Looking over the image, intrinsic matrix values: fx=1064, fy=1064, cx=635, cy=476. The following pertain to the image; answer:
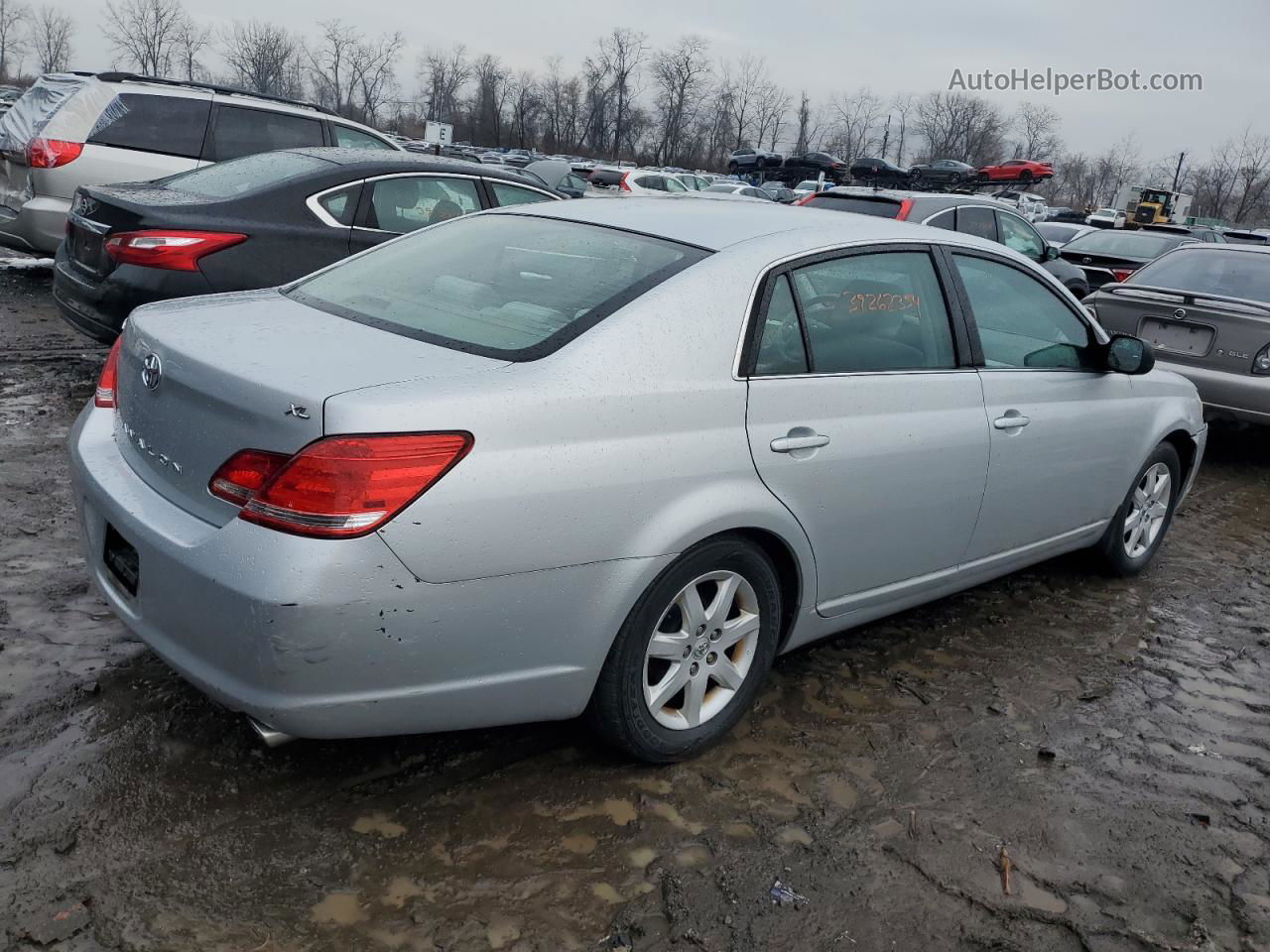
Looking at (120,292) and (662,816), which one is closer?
(662,816)

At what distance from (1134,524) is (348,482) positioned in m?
3.88

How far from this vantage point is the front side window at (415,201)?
645 centimetres

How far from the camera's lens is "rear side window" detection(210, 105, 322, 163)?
8.82 metres

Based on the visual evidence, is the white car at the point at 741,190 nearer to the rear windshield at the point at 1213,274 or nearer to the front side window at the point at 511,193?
the rear windshield at the point at 1213,274

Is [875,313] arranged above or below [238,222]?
above

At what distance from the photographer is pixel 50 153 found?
8070 mm

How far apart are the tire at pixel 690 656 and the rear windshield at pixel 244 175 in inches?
172

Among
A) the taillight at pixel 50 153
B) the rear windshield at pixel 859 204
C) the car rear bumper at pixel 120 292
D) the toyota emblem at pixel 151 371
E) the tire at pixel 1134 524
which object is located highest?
the rear windshield at pixel 859 204

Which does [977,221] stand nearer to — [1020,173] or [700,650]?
[700,650]

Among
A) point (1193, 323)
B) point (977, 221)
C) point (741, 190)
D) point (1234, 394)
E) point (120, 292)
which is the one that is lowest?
point (1234, 394)

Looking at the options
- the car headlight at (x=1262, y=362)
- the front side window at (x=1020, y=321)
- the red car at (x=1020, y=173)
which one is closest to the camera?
the front side window at (x=1020, y=321)

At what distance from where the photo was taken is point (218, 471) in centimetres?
→ 244

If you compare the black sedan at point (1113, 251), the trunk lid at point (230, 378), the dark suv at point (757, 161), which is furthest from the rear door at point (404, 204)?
the dark suv at point (757, 161)

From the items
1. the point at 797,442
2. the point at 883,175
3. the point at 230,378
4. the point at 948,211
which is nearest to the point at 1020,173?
the point at 883,175
